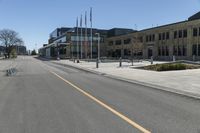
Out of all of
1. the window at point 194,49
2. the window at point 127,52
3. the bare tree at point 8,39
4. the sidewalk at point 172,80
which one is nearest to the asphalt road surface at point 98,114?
the sidewalk at point 172,80

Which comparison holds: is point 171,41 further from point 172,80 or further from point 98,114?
point 98,114

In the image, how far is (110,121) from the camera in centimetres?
818

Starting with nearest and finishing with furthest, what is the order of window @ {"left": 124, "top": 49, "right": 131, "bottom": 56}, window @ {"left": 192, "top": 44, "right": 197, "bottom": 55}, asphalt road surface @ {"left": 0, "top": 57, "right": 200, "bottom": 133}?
asphalt road surface @ {"left": 0, "top": 57, "right": 200, "bottom": 133}, window @ {"left": 192, "top": 44, "right": 197, "bottom": 55}, window @ {"left": 124, "top": 49, "right": 131, "bottom": 56}

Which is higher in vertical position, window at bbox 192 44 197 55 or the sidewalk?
window at bbox 192 44 197 55

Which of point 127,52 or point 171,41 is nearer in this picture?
point 171,41

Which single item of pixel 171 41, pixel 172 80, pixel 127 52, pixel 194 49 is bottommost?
pixel 172 80

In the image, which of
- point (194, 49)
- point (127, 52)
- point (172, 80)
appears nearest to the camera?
point (172, 80)

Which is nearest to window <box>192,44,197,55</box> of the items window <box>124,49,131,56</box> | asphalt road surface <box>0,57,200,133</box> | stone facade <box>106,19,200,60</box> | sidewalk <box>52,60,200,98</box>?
stone facade <box>106,19,200,60</box>

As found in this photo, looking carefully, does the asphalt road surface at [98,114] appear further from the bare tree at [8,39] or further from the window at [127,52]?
the bare tree at [8,39]

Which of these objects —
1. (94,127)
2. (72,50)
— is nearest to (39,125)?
(94,127)

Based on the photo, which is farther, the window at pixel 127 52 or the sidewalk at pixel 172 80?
the window at pixel 127 52

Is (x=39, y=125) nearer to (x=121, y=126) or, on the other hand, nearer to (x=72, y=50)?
(x=121, y=126)

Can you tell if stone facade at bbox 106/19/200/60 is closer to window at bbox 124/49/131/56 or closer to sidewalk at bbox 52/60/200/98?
window at bbox 124/49/131/56

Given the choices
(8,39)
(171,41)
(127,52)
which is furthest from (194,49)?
(8,39)
